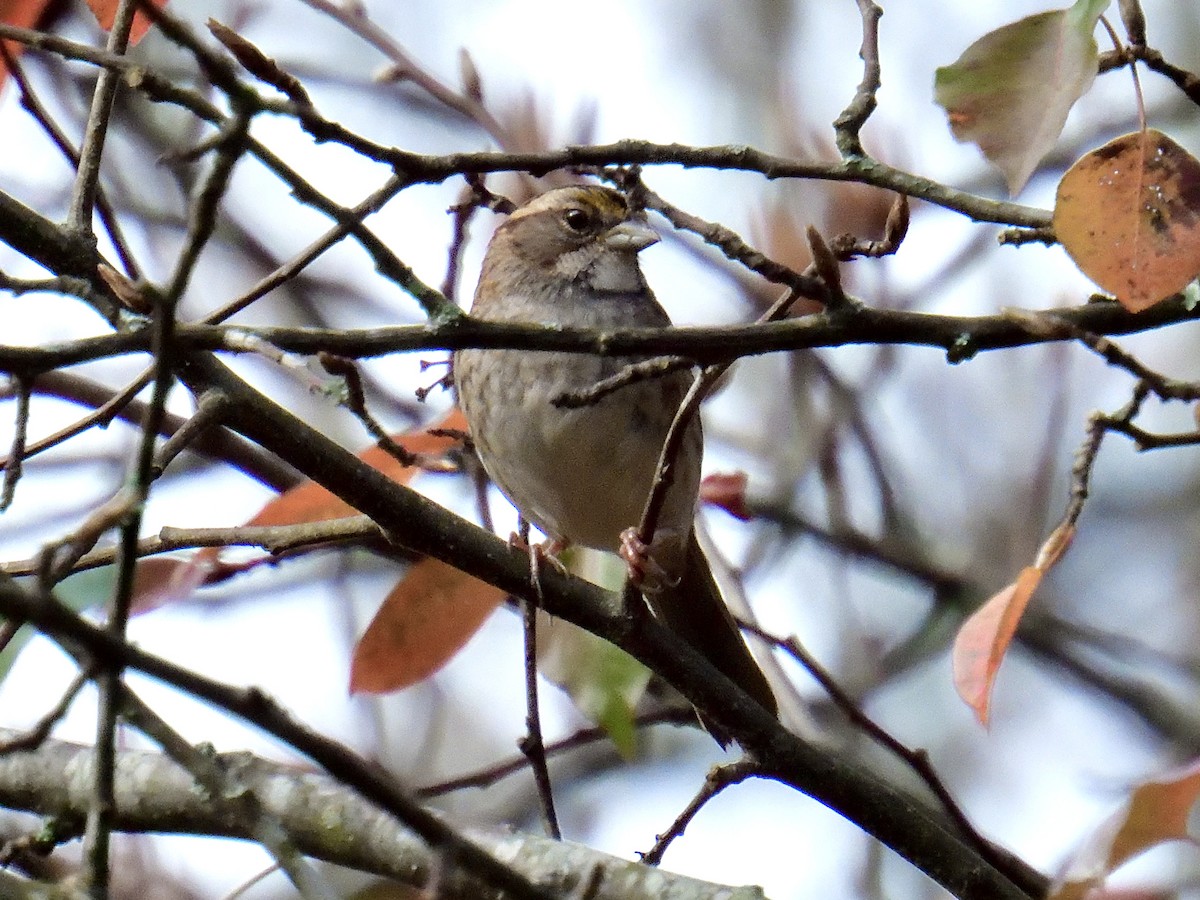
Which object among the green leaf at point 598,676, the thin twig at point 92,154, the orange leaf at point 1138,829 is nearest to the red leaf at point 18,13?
the thin twig at point 92,154

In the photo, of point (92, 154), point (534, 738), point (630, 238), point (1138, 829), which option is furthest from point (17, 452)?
point (630, 238)

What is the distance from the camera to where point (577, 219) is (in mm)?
4055

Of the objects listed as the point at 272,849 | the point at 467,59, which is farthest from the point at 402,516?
the point at 467,59

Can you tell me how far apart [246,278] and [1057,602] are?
331cm

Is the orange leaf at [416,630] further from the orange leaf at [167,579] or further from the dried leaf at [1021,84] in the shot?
the dried leaf at [1021,84]

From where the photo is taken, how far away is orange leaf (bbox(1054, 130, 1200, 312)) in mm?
1904

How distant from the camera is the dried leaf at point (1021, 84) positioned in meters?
1.96

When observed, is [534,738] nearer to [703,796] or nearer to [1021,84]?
[703,796]

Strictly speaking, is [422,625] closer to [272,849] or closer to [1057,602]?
[272,849]

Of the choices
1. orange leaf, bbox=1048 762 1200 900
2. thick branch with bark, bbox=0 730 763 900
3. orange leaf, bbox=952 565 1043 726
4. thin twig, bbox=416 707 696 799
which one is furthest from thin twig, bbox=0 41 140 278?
orange leaf, bbox=1048 762 1200 900

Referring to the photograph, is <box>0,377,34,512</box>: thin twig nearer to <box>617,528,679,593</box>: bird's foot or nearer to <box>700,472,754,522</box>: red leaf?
<box>617,528,679,593</box>: bird's foot

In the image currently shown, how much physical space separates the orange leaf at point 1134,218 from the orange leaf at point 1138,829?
1.87 ft

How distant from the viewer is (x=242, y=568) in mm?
2873

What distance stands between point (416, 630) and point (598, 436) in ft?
2.68
